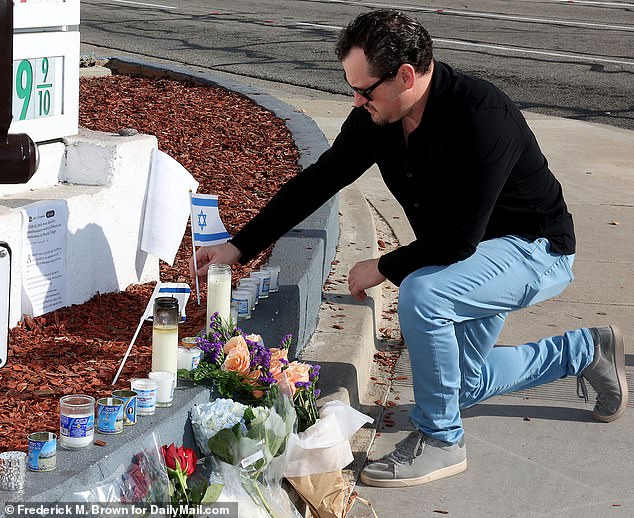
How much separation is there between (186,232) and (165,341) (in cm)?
227

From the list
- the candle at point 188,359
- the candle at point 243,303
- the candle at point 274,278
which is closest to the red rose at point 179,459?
the candle at point 188,359

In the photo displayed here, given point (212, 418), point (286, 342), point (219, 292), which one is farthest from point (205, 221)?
point (212, 418)

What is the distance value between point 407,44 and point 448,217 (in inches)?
24.3

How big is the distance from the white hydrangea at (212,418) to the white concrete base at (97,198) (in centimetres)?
130

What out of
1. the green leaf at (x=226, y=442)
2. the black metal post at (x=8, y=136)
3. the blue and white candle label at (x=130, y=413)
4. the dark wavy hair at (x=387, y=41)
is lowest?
the green leaf at (x=226, y=442)

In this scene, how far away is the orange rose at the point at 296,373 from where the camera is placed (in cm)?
372

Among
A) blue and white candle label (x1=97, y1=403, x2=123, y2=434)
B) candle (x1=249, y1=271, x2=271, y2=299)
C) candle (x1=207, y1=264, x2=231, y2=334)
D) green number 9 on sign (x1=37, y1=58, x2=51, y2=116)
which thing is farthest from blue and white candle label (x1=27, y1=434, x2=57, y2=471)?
green number 9 on sign (x1=37, y1=58, x2=51, y2=116)

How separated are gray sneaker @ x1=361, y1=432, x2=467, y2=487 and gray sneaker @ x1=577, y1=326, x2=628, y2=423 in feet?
2.49

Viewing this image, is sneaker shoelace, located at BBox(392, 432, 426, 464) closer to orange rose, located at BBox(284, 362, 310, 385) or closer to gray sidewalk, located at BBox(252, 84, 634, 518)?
gray sidewalk, located at BBox(252, 84, 634, 518)

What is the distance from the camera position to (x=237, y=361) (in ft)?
11.7

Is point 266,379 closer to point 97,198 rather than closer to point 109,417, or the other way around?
point 109,417

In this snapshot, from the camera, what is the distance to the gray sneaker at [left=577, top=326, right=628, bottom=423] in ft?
14.5

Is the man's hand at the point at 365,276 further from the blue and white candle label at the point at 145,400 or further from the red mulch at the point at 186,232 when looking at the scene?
the blue and white candle label at the point at 145,400

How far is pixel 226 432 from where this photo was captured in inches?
130
